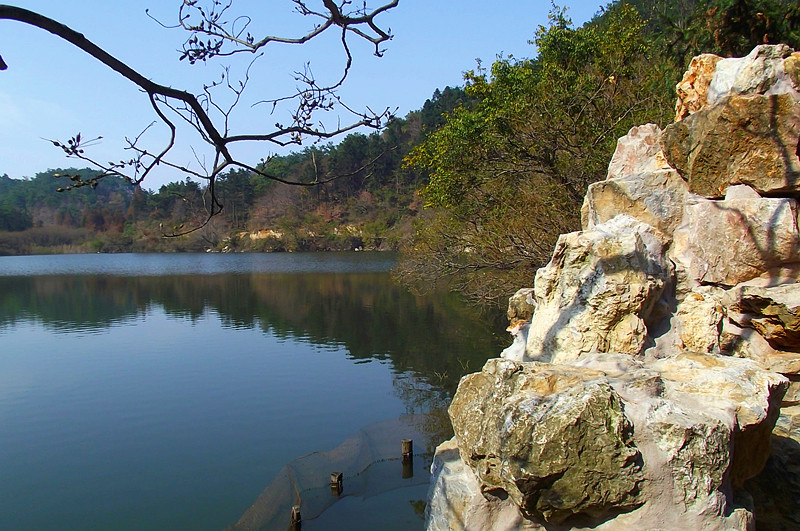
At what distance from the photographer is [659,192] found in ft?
17.4

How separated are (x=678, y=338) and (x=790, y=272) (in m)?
0.99

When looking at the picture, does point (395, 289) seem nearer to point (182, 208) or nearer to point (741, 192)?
point (741, 192)

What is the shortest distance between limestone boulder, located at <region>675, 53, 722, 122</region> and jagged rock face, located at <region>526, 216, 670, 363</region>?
147 centimetres

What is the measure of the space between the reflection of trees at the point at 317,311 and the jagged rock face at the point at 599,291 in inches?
227

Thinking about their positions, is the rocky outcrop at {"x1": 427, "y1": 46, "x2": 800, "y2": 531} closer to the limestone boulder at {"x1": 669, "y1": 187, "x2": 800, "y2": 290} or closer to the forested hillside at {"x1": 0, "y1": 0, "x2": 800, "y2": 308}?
the limestone boulder at {"x1": 669, "y1": 187, "x2": 800, "y2": 290}

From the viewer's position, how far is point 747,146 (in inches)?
193

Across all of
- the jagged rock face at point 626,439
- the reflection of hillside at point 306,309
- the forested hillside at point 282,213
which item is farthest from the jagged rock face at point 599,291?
the forested hillside at point 282,213

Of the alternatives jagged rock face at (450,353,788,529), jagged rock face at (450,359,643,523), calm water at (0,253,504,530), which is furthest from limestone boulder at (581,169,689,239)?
calm water at (0,253,504,530)

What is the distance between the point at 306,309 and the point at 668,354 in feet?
59.7

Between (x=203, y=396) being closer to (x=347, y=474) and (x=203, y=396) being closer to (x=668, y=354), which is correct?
(x=347, y=474)

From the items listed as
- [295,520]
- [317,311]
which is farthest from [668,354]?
[317,311]

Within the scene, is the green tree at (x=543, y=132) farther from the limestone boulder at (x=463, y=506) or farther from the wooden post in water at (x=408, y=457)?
the limestone boulder at (x=463, y=506)

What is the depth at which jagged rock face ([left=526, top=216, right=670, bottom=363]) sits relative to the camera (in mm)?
4473

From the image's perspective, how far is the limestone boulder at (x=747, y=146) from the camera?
15.7 feet
